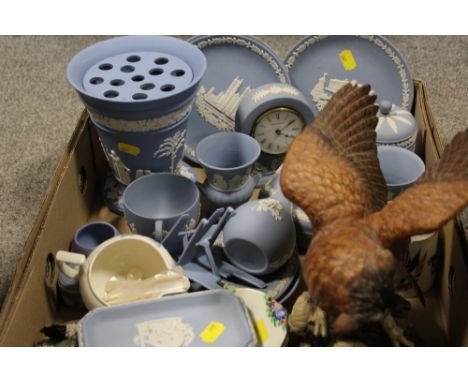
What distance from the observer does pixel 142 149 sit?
1.06 metres

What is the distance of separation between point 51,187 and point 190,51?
13.8 inches

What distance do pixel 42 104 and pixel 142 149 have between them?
72 centimetres

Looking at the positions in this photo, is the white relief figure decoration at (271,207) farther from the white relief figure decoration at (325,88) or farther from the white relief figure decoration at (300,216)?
the white relief figure decoration at (325,88)

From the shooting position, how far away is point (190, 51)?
109cm

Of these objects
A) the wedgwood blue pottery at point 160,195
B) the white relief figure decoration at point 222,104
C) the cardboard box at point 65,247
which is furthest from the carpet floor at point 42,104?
the white relief figure decoration at point 222,104

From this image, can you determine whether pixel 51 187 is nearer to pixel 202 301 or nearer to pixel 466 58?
pixel 202 301

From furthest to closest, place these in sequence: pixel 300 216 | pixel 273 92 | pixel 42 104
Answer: pixel 42 104, pixel 273 92, pixel 300 216

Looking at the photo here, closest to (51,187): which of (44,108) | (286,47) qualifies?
(44,108)

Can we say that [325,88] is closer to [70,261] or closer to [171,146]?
[171,146]

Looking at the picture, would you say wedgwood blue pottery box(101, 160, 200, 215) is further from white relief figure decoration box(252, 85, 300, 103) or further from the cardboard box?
white relief figure decoration box(252, 85, 300, 103)

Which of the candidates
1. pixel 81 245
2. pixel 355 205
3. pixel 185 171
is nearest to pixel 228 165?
pixel 185 171

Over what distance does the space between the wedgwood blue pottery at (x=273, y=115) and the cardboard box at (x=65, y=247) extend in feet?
0.88

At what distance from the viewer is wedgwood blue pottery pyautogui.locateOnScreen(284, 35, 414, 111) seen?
1.26m

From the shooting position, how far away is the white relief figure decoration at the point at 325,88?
1.27m
